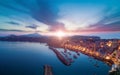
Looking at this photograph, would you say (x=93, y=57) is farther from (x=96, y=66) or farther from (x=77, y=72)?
(x=77, y=72)

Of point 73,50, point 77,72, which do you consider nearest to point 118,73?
point 77,72

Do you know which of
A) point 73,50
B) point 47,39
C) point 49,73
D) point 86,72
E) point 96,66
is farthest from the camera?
point 47,39

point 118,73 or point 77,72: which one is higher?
point 118,73

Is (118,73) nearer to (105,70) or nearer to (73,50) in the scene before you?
(105,70)

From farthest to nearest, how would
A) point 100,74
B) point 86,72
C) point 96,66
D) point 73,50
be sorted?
1. point 73,50
2. point 96,66
3. point 86,72
4. point 100,74

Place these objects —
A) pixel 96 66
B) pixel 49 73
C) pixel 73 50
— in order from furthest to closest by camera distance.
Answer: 1. pixel 73 50
2. pixel 96 66
3. pixel 49 73

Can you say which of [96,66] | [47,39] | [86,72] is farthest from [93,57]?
[47,39]

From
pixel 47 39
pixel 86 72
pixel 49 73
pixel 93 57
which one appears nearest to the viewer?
pixel 49 73

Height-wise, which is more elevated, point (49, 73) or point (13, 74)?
point (49, 73)

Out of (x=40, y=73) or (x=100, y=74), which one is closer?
(x=100, y=74)
